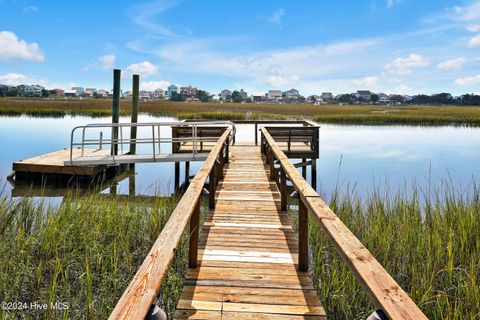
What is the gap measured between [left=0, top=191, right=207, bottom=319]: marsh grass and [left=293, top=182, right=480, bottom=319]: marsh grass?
177 cm

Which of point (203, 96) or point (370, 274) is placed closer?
point (370, 274)

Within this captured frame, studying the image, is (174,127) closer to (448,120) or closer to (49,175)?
(49,175)

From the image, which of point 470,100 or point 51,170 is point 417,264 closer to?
point 51,170

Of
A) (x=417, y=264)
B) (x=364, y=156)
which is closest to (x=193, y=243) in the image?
(x=417, y=264)

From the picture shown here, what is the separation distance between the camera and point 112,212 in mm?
5781

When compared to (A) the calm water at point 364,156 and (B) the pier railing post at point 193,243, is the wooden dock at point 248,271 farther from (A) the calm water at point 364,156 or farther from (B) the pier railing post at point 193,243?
(A) the calm water at point 364,156

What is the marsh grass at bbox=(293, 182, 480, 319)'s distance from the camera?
3.45 metres

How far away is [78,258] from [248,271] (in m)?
2.56

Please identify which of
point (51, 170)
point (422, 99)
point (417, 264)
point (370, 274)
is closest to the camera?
point (370, 274)

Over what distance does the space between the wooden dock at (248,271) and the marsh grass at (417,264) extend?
595 mm

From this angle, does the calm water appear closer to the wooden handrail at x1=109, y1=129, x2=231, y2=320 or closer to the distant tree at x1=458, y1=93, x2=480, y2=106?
the wooden handrail at x1=109, y1=129, x2=231, y2=320

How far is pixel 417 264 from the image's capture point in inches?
166

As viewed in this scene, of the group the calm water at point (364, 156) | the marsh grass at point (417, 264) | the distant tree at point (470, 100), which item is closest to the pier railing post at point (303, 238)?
the marsh grass at point (417, 264)

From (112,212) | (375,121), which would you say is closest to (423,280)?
(112,212)
